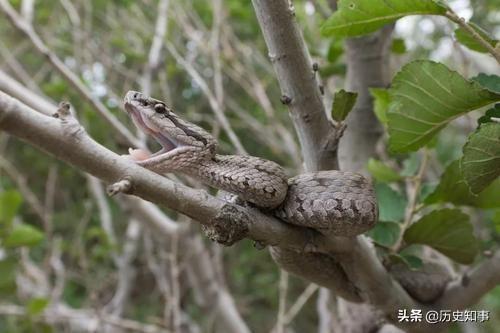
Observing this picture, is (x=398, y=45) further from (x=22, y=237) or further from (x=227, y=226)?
(x=22, y=237)

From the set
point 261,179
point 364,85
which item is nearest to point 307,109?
point 261,179

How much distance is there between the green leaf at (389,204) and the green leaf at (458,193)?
12 centimetres

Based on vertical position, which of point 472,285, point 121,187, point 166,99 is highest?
point 166,99

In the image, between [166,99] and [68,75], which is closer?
[68,75]

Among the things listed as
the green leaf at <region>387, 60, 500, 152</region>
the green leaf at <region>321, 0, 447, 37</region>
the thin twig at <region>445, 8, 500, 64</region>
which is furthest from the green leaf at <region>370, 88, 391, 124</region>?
the thin twig at <region>445, 8, 500, 64</region>

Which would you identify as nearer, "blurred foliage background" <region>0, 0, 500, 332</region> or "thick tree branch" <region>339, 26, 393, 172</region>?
"thick tree branch" <region>339, 26, 393, 172</region>

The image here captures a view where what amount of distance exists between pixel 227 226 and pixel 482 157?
52 cm

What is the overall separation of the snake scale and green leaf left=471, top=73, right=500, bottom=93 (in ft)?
1.29

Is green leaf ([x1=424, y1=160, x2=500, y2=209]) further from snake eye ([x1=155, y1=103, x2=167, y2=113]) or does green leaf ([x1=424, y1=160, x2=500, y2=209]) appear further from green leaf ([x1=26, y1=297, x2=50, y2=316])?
green leaf ([x1=26, y1=297, x2=50, y2=316])

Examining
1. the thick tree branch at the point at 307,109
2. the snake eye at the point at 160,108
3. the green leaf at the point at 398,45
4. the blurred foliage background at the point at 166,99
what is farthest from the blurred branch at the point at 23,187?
the thick tree branch at the point at 307,109

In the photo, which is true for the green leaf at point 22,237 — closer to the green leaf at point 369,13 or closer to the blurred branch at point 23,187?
the blurred branch at point 23,187

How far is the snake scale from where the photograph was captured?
1216 mm

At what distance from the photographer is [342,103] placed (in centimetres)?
115

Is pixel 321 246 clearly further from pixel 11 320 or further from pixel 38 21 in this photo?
pixel 38 21
